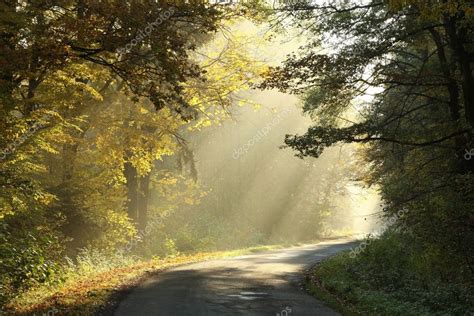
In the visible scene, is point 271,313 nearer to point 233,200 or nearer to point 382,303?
point 382,303

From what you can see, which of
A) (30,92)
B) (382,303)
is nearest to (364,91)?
(382,303)

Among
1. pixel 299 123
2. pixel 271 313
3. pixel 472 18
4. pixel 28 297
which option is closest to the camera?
pixel 472 18

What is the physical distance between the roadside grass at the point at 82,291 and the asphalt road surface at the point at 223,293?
0.53m

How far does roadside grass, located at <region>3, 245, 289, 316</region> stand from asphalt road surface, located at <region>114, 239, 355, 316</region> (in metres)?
0.53

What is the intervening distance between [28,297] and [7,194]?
2673 millimetres

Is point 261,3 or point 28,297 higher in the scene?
point 261,3

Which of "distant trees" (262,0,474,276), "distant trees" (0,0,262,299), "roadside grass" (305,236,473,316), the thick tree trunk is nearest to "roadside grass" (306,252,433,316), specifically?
"roadside grass" (305,236,473,316)

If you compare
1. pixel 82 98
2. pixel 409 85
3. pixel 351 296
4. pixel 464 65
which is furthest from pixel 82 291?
pixel 464 65

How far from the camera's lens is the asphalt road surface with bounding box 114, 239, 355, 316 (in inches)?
458

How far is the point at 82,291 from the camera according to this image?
13.1 meters

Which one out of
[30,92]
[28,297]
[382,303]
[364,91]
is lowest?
[382,303]

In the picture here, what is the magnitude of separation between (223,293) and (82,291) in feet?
12.4

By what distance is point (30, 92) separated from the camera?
14547mm

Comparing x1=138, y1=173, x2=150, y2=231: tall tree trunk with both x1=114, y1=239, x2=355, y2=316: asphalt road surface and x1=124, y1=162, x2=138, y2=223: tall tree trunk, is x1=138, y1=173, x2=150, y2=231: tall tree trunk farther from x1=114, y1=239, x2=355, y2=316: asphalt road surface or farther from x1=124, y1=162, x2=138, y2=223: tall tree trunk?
x1=114, y1=239, x2=355, y2=316: asphalt road surface
